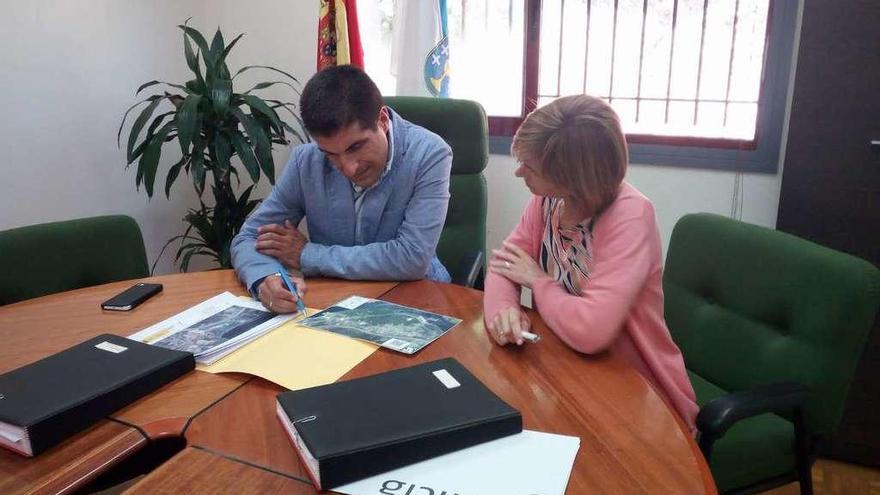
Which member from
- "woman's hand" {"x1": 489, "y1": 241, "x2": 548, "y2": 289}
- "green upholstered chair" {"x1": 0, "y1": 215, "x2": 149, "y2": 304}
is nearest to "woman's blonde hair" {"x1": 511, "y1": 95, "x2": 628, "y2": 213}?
"woman's hand" {"x1": 489, "y1": 241, "x2": 548, "y2": 289}

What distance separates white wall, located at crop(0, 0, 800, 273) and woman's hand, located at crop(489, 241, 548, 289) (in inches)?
47.4

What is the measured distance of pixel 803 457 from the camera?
1.24m

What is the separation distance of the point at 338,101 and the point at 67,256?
2.66 ft

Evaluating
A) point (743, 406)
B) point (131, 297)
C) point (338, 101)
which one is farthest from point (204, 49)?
point (743, 406)

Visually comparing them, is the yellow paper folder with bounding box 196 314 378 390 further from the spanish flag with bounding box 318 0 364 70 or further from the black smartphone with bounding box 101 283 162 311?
the spanish flag with bounding box 318 0 364 70

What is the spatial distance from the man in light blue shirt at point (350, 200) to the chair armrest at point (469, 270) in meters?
0.06

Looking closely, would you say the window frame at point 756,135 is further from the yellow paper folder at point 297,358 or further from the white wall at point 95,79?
the yellow paper folder at point 297,358

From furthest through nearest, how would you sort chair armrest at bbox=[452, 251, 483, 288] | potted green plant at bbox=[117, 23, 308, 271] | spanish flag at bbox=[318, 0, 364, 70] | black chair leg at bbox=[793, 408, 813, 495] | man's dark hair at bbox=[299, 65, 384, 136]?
spanish flag at bbox=[318, 0, 364, 70], potted green plant at bbox=[117, 23, 308, 271], chair armrest at bbox=[452, 251, 483, 288], man's dark hair at bbox=[299, 65, 384, 136], black chair leg at bbox=[793, 408, 813, 495]

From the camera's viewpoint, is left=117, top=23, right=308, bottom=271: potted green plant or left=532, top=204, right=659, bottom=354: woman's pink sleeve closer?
left=532, top=204, right=659, bottom=354: woman's pink sleeve

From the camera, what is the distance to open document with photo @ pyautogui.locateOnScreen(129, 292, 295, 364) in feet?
3.63

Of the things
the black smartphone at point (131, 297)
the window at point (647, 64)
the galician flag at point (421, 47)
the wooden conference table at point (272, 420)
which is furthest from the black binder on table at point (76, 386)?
the window at point (647, 64)

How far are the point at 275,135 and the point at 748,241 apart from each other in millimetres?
1857

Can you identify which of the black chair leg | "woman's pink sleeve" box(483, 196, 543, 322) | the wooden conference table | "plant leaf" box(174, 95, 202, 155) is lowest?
the black chair leg

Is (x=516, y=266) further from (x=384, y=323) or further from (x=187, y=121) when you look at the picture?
(x=187, y=121)
